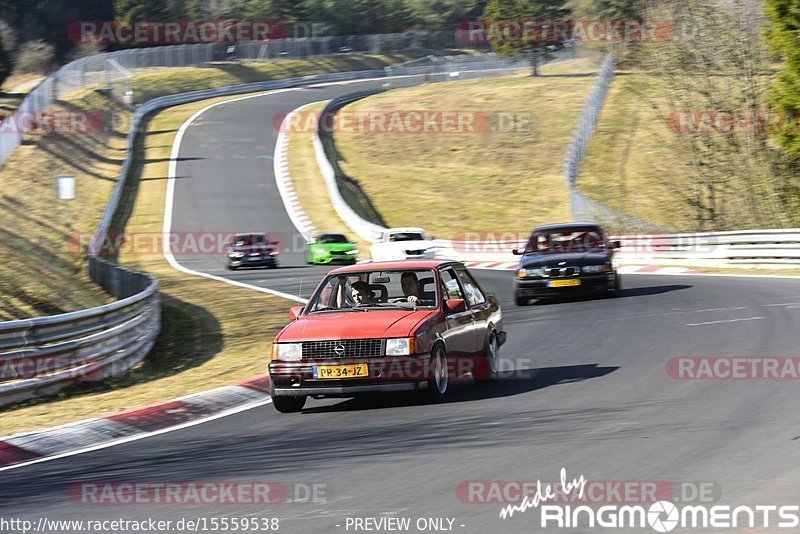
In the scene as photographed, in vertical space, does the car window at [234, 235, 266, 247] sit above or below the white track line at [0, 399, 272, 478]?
below

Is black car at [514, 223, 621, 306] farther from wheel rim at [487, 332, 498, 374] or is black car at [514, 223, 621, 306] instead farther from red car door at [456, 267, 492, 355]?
wheel rim at [487, 332, 498, 374]

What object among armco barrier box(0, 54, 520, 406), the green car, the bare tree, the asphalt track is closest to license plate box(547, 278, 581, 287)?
the asphalt track

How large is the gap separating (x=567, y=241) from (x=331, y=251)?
1583cm

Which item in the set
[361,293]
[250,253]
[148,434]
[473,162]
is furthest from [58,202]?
[148,434]

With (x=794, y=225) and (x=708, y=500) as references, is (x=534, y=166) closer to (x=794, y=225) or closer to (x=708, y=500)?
(x=794, y=225)

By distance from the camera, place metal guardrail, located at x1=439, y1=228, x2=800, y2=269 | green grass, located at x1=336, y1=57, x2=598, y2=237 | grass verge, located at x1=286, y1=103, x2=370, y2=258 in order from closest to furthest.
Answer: metal guardrail, located at x1=439, y1=228, x2=800, y2=269, grass verge, located at x1=286, y1=103, x2=370, y2=258, green grass, located at x1=336, y1=57, x2=598, y2=237

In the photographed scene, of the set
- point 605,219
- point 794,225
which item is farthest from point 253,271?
point 794,225

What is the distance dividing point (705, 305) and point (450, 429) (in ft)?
35.8

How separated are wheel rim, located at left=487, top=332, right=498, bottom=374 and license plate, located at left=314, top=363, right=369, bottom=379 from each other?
228 cm

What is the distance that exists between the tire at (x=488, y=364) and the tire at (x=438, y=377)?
3.65 feet

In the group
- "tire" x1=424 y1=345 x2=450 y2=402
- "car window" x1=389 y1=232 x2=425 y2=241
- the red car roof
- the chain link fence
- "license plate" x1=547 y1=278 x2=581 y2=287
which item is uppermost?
the chain link fence

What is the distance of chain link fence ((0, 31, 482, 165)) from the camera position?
51.9 m

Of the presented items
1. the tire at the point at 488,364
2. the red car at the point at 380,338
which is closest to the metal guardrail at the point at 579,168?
the tire at the point at 488,364

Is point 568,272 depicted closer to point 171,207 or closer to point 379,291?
point 379,291
